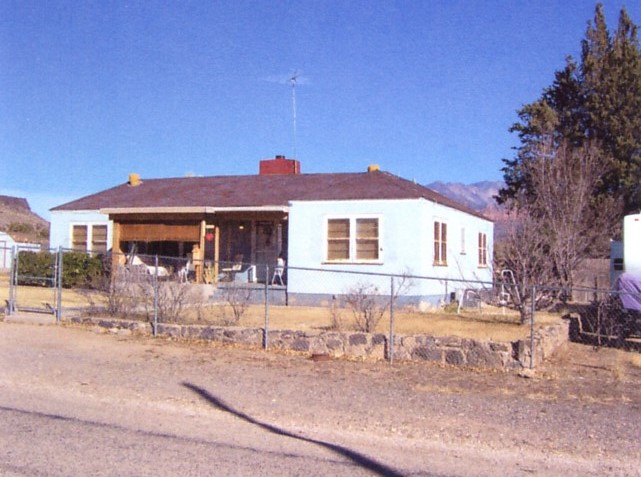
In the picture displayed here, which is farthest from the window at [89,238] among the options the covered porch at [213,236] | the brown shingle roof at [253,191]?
the covered porch at [213,236]

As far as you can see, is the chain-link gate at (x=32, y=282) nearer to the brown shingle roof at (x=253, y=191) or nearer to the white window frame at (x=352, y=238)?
the brown shingle roof at (x=253, y=191)

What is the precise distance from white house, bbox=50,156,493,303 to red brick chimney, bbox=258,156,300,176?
37mm

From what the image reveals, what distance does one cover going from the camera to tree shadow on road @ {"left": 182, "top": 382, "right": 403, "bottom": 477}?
6012mm

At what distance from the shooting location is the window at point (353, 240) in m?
18.8

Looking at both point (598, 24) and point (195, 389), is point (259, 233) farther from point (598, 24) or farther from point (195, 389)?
point (598, 24)

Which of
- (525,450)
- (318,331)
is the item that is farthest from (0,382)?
(525,450)

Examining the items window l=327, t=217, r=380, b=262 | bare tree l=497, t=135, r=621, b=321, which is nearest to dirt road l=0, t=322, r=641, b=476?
bare tree l=497, t=135, r=621, b=321

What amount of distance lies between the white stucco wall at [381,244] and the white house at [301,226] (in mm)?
26

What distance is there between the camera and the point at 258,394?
29.3ft

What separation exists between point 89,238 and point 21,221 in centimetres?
3345

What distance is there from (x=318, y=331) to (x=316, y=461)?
5.76m

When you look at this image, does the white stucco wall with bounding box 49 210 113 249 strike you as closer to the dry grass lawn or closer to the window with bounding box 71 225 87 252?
the window with bounding box 71 225 87 252

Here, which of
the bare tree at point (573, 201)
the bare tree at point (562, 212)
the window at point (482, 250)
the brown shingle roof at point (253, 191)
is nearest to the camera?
the bare tree at point (562, 212)

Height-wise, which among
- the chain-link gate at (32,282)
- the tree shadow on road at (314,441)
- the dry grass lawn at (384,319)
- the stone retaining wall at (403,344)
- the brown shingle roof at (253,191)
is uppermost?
the brown shingle roof at (253,191)
